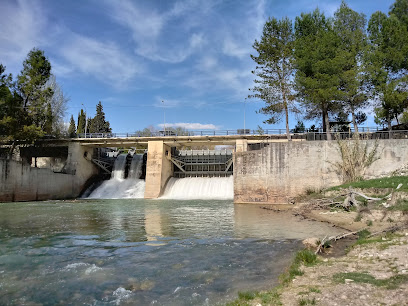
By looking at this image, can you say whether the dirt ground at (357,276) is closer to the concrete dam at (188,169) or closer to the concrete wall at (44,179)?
the concrete dam at (188,169)

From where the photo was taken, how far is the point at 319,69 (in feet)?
86.1

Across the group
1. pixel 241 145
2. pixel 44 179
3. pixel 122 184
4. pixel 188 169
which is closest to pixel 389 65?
pixel 241 145

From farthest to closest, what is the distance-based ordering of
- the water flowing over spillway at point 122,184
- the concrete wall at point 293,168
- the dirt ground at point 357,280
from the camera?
the water flowing over spillway at point 122,184 < the concrete wall at point 293,168 < the dirt ground at point 357,280

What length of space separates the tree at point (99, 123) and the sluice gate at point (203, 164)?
34594 mm

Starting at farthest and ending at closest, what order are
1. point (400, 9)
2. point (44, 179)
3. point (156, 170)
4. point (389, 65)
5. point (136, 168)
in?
point (136, 168) < point (156, 170) < point (44, 179) < point (400, 9) < point (389, 65)

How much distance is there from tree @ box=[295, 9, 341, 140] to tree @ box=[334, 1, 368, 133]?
0.70 m

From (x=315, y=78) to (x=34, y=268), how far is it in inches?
1006

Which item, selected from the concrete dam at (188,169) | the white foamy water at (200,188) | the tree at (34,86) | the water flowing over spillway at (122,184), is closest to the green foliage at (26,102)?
the tree at (34,86)

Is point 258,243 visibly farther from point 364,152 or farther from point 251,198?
point 364,152

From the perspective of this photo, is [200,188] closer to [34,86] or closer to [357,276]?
[34,86]

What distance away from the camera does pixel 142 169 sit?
128 feet

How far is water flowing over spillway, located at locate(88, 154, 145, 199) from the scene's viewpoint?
115 feet

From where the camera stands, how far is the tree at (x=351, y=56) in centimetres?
2573

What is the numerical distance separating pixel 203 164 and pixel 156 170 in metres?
6.21
